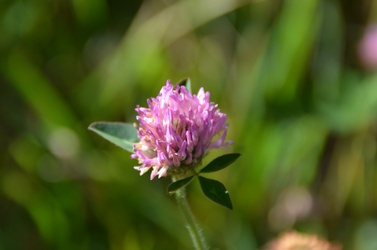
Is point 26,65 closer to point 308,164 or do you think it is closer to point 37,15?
point 37,15

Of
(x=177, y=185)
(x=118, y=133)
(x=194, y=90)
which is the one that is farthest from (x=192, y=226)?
(x=194, y=90)

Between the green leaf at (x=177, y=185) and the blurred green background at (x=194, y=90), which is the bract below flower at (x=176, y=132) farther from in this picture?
the blurred green background at (x=194, y=90)

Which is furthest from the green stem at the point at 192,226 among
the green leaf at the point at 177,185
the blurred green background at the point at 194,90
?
the blurred green background at the point at 194,90

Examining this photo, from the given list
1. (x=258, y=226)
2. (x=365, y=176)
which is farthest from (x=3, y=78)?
(x=365, y=176)

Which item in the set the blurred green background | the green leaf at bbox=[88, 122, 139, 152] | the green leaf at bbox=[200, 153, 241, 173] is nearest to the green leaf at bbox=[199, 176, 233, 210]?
the green leaf at bbox=[200, 153, 241, 173]

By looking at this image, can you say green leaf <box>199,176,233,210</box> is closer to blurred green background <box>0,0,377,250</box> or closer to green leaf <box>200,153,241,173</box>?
green leaf <box>200,153,241,173</box>

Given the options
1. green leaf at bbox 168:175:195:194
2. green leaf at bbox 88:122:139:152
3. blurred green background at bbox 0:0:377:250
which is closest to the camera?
green leaf at bbox 168:175:195:194
